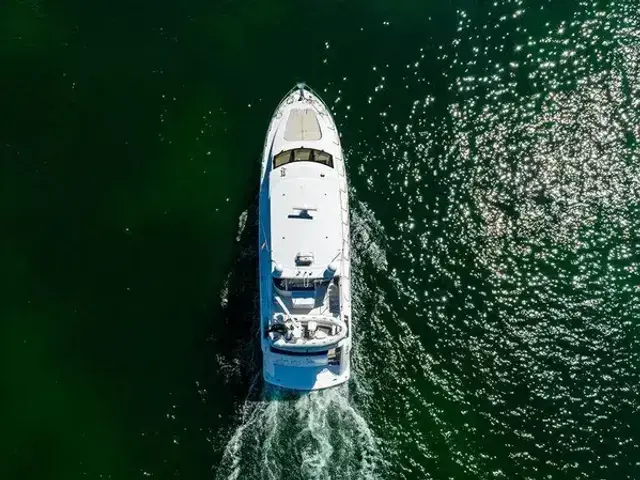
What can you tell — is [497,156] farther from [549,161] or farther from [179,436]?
[179,436]

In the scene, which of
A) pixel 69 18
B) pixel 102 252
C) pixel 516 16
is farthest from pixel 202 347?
pixel 516 16

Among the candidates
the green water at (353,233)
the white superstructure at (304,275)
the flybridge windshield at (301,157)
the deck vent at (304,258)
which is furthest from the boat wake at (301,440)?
the flybridge windshield at (301,157)

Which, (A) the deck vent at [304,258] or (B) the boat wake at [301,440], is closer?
(A) the deck vent at [304,258]

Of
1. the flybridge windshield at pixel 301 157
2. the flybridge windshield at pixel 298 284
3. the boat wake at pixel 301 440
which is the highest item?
the flybridge windshield at pixel 301 157

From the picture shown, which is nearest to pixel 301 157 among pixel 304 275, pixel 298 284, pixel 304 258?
pixel 304 258

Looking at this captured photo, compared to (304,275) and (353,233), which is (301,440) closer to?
(304,275)

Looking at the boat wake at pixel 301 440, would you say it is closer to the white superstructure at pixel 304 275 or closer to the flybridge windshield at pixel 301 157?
the white superstructure at pixel 304 275

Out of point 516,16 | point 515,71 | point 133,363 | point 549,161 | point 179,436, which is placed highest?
point 516,16
